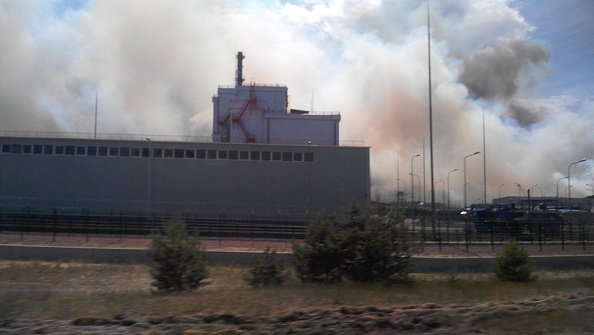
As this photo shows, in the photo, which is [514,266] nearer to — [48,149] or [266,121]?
[48,149]

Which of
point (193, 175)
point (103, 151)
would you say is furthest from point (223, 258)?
point (103, 151)

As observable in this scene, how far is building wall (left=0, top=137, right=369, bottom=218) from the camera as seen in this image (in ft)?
176

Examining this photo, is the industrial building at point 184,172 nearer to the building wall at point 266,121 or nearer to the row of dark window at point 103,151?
the row of dark window at point 103,151

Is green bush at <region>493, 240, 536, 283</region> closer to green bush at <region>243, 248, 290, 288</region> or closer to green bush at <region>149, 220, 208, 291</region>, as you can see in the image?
green bush at <region>243, 248, 290, 288</region>

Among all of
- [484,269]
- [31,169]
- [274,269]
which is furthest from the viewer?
[31,169]

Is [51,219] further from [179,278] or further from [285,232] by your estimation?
[179,278]

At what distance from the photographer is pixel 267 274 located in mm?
16812

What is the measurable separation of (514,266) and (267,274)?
9.22m

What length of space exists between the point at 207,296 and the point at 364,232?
6.48 metres

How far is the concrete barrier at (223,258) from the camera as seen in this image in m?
27.1

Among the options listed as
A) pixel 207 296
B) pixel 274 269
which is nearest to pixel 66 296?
pixel 207 296

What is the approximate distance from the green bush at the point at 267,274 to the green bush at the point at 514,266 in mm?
7900

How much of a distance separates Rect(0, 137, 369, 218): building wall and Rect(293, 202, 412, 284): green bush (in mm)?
35537

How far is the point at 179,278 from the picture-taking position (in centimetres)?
1590
